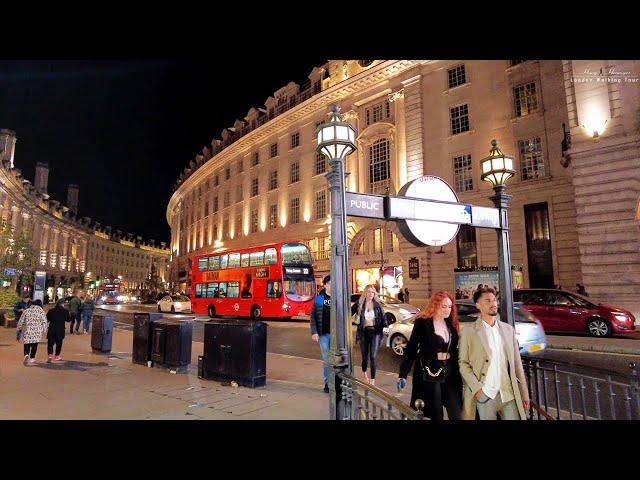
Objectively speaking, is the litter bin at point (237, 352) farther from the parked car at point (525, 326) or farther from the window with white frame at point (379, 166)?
the window with white frame at point (379, 166)

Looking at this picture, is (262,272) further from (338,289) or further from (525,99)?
(525,99)

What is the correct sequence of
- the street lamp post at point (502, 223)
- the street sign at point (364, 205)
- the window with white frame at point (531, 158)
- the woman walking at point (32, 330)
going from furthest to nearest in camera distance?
the window with white frame at point (531, 158), the woman walking at point (32, 330), the street lamp post at point (502, 223), the street sign at point (364, 205)

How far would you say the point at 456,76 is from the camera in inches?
1017

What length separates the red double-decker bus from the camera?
20422mm

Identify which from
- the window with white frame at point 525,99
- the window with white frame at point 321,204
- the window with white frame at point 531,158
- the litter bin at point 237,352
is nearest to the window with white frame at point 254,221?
the window with white frame at point 321,204

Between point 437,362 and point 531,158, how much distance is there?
21984mm

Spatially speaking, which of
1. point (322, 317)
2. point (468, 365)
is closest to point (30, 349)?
point (322, 317)

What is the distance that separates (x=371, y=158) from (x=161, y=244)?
139408 mm

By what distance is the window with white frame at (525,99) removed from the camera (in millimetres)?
22484

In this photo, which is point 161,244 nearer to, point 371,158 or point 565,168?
point 371,158

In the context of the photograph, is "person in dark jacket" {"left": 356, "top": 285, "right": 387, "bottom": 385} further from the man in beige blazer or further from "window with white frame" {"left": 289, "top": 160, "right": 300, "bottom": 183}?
"window with white frame" {"left": 289, "top": 160, "right": 300, "bottom": 183}

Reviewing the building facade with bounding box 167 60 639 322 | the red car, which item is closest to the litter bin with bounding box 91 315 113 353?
the red car

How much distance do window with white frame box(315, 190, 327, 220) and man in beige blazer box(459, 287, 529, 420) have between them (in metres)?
28.5

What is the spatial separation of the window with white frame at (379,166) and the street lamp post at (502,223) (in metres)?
22.2
